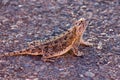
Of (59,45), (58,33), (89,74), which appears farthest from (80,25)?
(58,33)

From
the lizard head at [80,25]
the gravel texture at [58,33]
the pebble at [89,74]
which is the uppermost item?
the lizard head at [80,25]

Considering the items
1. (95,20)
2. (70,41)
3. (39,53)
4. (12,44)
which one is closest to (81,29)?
(70,41)

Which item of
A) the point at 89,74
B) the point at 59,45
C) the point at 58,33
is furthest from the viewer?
the point at 58,33

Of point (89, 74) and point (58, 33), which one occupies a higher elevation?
point (58, 33)

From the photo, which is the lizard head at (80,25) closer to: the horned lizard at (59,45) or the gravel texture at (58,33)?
the horned lizard at (59,45)

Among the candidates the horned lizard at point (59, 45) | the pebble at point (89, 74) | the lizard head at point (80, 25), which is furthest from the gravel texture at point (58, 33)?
the lizard head at point (80, 25)

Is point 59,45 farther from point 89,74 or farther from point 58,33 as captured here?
point 58,33

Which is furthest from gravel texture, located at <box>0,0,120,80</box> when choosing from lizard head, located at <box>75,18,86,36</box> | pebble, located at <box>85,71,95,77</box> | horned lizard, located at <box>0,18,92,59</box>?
lizard head, located at <box>75,18,86,36</box>
